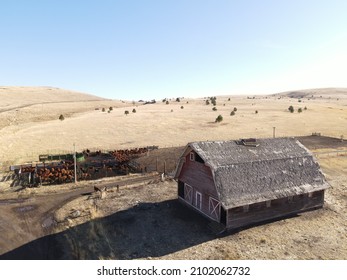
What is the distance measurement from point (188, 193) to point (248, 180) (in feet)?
20.1

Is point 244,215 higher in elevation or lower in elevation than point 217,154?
lower

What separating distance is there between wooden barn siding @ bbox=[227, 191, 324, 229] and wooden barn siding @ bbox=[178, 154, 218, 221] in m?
2.21

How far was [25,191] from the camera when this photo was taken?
1212 inches

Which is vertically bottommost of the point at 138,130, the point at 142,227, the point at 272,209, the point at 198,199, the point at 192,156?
the point at 142,227

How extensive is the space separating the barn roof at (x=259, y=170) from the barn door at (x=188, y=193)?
1.85m

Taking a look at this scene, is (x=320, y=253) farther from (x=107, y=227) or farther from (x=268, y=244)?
(x=107, y=227)

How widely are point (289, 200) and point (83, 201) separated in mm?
19039

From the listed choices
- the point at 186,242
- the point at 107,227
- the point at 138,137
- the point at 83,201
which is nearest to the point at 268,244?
the point at 186,242

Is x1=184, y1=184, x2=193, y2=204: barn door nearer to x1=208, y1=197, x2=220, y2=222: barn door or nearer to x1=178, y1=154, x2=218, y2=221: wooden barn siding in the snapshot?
x1=178, y1=154, x2=218, y2=221: wooden barn siding

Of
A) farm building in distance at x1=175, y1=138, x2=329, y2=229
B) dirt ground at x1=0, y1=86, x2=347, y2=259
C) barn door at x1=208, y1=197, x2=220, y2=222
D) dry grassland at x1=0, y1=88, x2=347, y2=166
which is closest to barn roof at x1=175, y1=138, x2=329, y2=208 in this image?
farm building in distance at x1=175, y1=138, x2=329, y2=229

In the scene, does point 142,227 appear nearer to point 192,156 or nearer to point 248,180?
point 192,156

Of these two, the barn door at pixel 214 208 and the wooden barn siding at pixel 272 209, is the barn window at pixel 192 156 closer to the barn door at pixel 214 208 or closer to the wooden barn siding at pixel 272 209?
the barn door at pixel 214 208

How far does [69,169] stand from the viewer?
3834 centimetres

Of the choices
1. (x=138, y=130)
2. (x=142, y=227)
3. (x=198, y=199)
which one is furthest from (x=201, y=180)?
(x=138, y=130)
